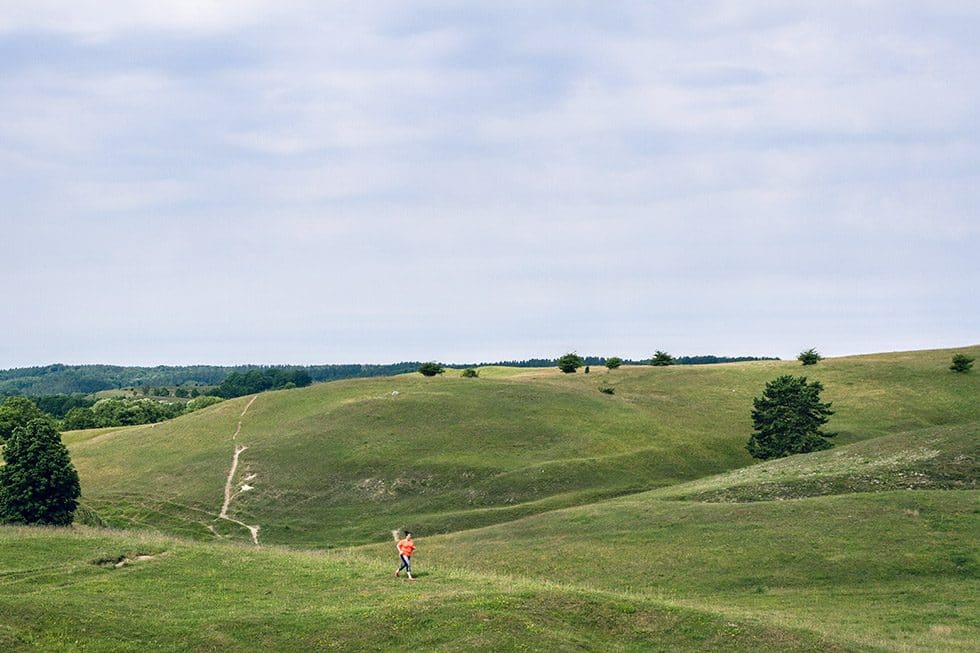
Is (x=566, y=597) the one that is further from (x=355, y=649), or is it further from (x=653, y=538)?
(x=653, y=538)

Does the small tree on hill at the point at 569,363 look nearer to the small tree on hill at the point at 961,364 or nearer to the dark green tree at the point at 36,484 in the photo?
the small tree on hill at the point at 961,364

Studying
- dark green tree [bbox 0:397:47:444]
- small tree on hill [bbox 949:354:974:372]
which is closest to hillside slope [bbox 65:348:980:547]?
small tree on hill [bbox 949:354:974:372]

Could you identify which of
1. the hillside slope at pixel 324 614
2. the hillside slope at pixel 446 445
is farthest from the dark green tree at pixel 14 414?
the hillside slope at pixel 324 614

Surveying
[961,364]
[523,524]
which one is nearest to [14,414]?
[523,524]

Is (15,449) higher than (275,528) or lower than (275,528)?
higher

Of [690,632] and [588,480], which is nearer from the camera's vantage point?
[690,632]

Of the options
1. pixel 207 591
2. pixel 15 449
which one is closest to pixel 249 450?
pixel 15 449

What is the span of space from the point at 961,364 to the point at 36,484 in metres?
113

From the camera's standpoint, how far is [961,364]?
12744 centimetres

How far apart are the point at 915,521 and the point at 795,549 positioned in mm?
7549

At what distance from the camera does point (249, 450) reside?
10169 cm

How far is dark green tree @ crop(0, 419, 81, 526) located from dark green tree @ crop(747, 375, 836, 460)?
65.4m

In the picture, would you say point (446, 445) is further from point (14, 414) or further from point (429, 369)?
point (14, 414)

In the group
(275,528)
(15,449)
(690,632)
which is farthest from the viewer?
(275,528)
